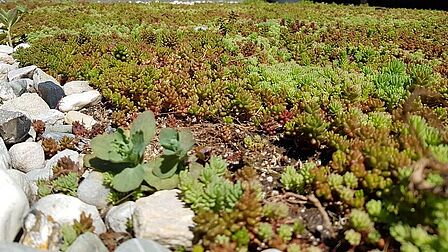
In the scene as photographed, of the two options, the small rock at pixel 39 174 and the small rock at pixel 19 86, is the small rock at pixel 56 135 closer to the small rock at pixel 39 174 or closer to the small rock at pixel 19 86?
the small rock at pixel 39 174

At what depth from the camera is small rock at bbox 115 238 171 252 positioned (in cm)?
235

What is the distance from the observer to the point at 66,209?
2.81 m

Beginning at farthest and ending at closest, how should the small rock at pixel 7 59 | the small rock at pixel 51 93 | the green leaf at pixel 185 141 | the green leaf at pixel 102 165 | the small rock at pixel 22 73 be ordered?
the small rock at pixel 7 59 → the small rock at pixel 22 73 → the small rock at pixel 51 93 → the green leaf at pixel 102 165 → the green leaf at pixel 185 141

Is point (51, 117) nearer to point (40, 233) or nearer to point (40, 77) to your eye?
point (40, 77)

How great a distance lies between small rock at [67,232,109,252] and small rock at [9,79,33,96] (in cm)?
313

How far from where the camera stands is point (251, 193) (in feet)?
8.58

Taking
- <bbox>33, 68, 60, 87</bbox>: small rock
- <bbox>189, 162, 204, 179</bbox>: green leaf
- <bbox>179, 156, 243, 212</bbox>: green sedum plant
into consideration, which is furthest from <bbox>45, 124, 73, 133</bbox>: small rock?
<bbox>179, 156, 243, 212</bbox>: green sedum plant

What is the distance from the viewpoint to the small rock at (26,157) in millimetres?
3691

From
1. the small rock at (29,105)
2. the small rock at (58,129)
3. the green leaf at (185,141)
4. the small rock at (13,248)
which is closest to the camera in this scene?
the small rock at (13,248)

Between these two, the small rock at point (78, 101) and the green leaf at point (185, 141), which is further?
the small rock at point (78, 101)

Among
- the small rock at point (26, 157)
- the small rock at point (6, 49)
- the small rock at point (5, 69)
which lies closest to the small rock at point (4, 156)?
the small rock at point (26, 157)

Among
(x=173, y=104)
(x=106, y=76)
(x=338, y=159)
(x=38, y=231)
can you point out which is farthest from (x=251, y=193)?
(x=106, y=76)

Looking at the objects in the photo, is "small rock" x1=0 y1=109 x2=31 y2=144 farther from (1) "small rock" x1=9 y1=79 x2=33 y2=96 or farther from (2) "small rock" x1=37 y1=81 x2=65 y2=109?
(1) "small rock" x1=9 y1=79 x2=33 y2=96

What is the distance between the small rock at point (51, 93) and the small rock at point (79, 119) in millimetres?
396
